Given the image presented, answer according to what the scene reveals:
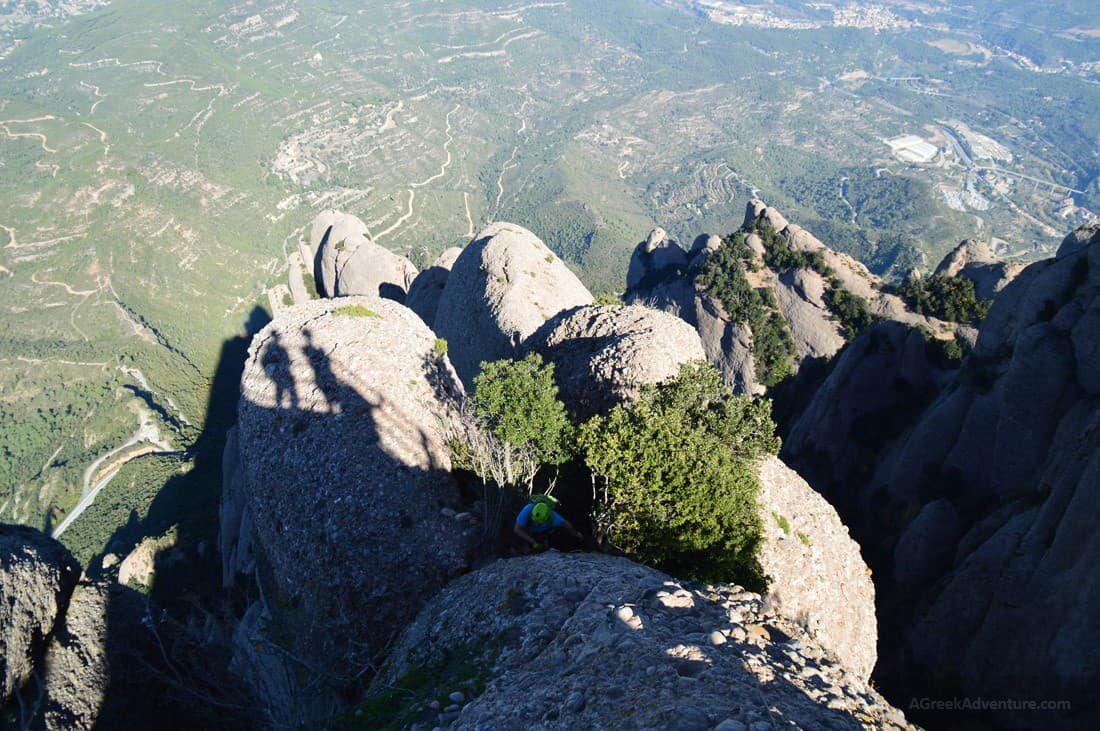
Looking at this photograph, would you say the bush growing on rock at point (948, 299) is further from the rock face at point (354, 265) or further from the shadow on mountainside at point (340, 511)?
the rock face at point (354, 265)

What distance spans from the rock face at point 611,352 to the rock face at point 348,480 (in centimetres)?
556

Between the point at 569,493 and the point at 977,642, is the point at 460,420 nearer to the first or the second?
the point at 569,493

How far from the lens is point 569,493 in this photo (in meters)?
22.2

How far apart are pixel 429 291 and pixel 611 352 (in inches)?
1373

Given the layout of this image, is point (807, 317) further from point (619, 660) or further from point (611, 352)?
point (619, 660)

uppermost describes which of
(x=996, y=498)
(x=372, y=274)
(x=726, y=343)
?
(x=996, y=498)

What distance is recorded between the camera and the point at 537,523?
19.0 m

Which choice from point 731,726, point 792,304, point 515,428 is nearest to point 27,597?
point 515,428

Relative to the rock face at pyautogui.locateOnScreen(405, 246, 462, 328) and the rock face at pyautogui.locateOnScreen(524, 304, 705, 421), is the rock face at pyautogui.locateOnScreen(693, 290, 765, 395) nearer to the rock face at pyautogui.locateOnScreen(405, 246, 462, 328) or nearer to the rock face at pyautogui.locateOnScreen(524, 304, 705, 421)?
the rock face at pyautogui.locateOnScreen(524, 304, 705, 421)

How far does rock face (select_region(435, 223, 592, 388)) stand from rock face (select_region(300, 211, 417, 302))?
1023 inches

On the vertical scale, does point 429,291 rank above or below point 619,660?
below

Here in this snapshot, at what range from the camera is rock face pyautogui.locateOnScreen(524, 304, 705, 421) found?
24.8 m

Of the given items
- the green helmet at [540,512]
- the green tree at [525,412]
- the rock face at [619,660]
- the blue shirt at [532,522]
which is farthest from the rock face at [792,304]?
the rock face at [619,660]

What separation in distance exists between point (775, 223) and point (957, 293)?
22.8 metres
